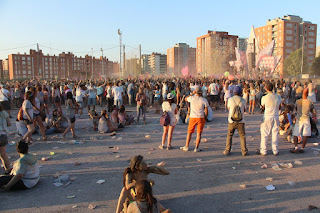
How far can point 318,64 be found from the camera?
201 feet

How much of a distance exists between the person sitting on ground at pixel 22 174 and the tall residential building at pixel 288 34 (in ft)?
297

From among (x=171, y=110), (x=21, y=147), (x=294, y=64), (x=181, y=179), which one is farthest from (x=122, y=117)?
(x=294, y=64)

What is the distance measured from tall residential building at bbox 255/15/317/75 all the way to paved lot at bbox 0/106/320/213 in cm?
8745

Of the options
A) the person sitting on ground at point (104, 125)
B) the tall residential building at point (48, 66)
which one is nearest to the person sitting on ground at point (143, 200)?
the person sitting on ground at point (104, 125)

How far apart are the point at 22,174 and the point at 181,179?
9.37 ft

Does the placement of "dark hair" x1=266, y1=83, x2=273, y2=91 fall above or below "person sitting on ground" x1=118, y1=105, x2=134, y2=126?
above

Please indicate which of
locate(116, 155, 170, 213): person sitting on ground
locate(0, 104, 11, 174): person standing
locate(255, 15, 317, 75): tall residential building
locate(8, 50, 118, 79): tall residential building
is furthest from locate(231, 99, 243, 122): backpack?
locate(8, 50, 118, 79): tall residential building

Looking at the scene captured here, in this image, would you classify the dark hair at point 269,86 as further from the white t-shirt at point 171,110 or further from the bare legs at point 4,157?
the bare legs at point 4,157

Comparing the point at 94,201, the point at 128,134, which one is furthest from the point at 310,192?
the point at 128,134

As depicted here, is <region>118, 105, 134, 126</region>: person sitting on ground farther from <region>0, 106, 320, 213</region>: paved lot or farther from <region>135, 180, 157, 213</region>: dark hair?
<region>135, 180, 157, 213</region>: dark hair

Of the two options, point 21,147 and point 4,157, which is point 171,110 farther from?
point 4,157

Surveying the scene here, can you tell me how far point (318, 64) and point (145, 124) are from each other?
6642cm

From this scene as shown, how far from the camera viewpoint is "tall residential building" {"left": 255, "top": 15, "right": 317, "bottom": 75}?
283 ft

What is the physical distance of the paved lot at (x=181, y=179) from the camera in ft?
12.3
